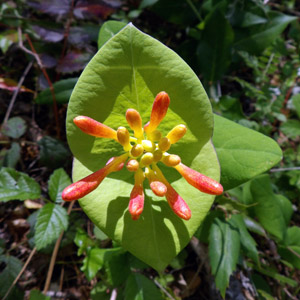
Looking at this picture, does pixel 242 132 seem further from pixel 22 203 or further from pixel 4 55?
pixel 4 55

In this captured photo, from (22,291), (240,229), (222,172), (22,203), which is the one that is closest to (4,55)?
(22,203)

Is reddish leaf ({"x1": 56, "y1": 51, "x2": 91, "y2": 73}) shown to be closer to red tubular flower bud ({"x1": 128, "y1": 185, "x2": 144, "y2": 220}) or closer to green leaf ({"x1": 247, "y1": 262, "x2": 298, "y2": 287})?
red tubular flower bud ({"x1": 128, "y1": 185, "x2": 144, "y2": 220})

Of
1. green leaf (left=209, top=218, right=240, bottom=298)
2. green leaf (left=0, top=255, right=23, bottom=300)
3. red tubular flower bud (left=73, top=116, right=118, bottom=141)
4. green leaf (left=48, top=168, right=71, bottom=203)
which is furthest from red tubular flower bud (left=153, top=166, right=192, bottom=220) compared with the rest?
green leaf (left=0, top=255, right=23, bottom=300)

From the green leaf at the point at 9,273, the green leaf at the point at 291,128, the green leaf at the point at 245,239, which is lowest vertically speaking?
the green leaf at the point at 9,273

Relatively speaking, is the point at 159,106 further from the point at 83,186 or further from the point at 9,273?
the point at 9,273

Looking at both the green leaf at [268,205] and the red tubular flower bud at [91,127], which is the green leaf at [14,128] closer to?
the red tubular flower bud at [91,127]

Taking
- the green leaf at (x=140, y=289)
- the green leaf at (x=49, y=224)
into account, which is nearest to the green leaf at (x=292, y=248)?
the green leaf at (x=140, y=289)

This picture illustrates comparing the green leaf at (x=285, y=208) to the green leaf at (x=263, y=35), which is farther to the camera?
the green leaf at (x=263, y=35)
